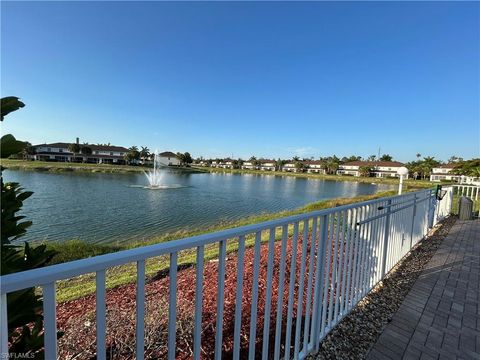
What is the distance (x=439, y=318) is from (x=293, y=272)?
89.3 inches

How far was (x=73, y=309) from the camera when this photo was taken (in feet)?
10.5

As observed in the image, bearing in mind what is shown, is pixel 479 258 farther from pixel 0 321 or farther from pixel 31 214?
pixel 31 214

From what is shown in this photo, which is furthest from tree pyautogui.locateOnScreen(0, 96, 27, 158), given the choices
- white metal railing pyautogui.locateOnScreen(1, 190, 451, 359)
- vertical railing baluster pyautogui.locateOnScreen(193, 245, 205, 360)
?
vertical railing baluster pyautogui.locateOnScreen(193, 245, 205, 360)

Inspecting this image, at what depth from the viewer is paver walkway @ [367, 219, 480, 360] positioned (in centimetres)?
252

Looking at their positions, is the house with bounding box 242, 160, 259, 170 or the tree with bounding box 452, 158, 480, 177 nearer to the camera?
the tree with bounding box 452, 158, 480, 177

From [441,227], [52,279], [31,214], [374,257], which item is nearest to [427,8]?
[441,227]

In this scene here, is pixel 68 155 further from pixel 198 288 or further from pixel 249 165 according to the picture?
pixel 198 288

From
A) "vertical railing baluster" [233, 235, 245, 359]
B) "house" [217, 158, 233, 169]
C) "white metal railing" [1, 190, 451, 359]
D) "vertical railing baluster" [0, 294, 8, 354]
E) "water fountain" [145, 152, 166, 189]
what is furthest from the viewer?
"house" [217, 158, 233, 169]

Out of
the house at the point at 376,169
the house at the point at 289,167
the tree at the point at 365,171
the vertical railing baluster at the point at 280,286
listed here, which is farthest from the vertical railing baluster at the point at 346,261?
the house at the point at 289,167

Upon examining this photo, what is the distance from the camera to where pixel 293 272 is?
203cm

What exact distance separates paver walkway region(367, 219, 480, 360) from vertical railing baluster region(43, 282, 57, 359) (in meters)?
2.57

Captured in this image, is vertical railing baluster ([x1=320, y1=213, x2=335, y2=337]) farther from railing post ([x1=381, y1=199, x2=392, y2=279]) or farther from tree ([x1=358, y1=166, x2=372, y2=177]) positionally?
tree ([x1=358, y1=166, x2=372, y2=177])

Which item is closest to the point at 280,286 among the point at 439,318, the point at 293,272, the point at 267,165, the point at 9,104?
the point at 293,272

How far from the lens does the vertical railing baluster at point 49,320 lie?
2.66ft
